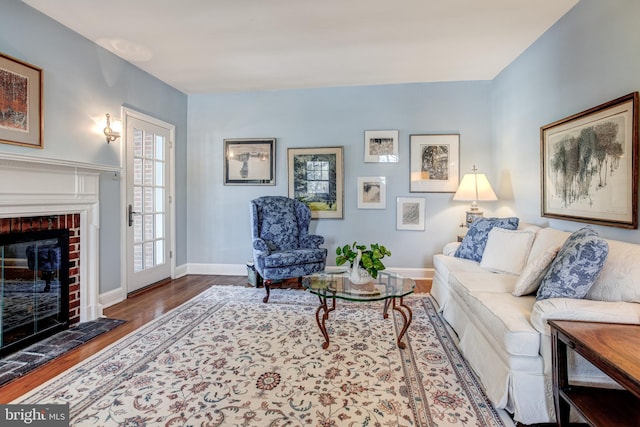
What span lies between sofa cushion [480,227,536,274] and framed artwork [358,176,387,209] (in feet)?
5.30

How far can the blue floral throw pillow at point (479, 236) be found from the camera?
2.99 meters

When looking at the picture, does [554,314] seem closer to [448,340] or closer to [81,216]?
[448,340]

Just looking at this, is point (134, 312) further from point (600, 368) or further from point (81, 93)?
point (600, 368)

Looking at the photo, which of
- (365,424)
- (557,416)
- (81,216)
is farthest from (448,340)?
(81,216)

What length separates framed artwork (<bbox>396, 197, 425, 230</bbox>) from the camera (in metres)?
4.12

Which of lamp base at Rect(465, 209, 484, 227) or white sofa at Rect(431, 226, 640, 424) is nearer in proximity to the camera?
white sofa at Rect(431, 226, 640, 424)

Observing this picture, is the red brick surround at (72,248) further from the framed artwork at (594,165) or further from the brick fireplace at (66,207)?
the framed artwork at (594,165)

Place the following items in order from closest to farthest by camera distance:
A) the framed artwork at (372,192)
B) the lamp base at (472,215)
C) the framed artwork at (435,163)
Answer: the lamp base at (472,215)
the framed artwork at (435,163)
the framed artwork at (372,192)

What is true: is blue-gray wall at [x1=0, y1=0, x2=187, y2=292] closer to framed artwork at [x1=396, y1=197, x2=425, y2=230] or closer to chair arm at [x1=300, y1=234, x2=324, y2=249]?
chair arm at [x1=300, y1=234, x2=324, y2=249]

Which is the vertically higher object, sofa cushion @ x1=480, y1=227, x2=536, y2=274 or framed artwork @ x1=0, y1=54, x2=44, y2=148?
framed artwork @ x1=0, y1=54, x2=44, y2=148

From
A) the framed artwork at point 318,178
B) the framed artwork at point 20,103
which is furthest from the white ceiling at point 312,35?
the framed artwork at point 318,178

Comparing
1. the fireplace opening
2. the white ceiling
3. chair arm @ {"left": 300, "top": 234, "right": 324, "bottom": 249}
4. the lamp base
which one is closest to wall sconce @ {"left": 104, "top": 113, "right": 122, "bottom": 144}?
the white ceiling

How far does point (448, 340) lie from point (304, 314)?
1.29m

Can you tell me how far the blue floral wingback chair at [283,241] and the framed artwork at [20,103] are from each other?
210 cm
